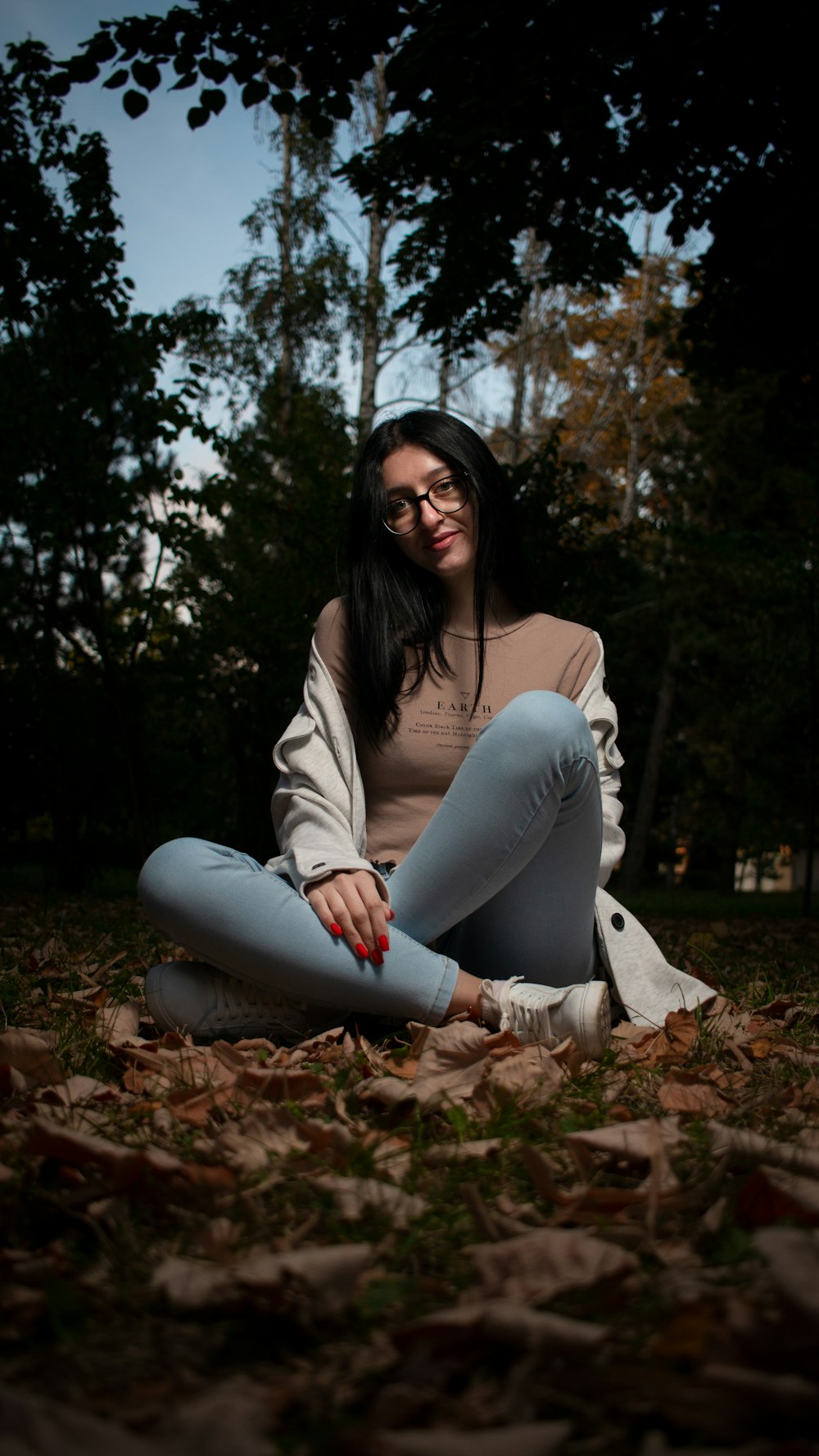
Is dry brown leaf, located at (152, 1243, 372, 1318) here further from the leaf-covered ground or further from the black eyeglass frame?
the black eyeglass frame

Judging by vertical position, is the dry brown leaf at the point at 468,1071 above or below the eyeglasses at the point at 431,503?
below

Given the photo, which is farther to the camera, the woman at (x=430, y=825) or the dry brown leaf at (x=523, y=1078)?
the woman at (x=430, y=825)

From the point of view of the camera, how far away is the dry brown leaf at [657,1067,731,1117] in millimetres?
1624

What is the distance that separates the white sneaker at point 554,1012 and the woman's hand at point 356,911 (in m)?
0.26

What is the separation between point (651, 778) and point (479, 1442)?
16050 millimetres

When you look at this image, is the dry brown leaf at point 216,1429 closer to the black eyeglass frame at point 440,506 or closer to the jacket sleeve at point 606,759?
the jacket sleeve at point 606,759

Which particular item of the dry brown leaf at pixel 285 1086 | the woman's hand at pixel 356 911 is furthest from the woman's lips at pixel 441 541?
the dry brown leaf at pixel 285 1086

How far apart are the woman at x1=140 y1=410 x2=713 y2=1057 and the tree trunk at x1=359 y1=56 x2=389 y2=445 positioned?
1170cm

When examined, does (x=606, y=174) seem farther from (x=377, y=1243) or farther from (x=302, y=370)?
(x=302, y=370)

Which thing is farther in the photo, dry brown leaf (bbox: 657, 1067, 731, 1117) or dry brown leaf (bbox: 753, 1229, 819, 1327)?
dry brown leaf (bbox: 657, 1067, 731, 1117)

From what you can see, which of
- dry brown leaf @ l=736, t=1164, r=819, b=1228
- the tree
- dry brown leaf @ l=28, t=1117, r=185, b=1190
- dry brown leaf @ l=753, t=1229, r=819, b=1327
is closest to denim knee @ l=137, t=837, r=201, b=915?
dry brown leaf @ l=28, t=1117, r=185, b=1190

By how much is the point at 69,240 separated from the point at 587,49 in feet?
10.3

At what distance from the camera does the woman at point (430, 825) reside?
79.6 inches

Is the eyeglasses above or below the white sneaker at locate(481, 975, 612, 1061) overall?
above
